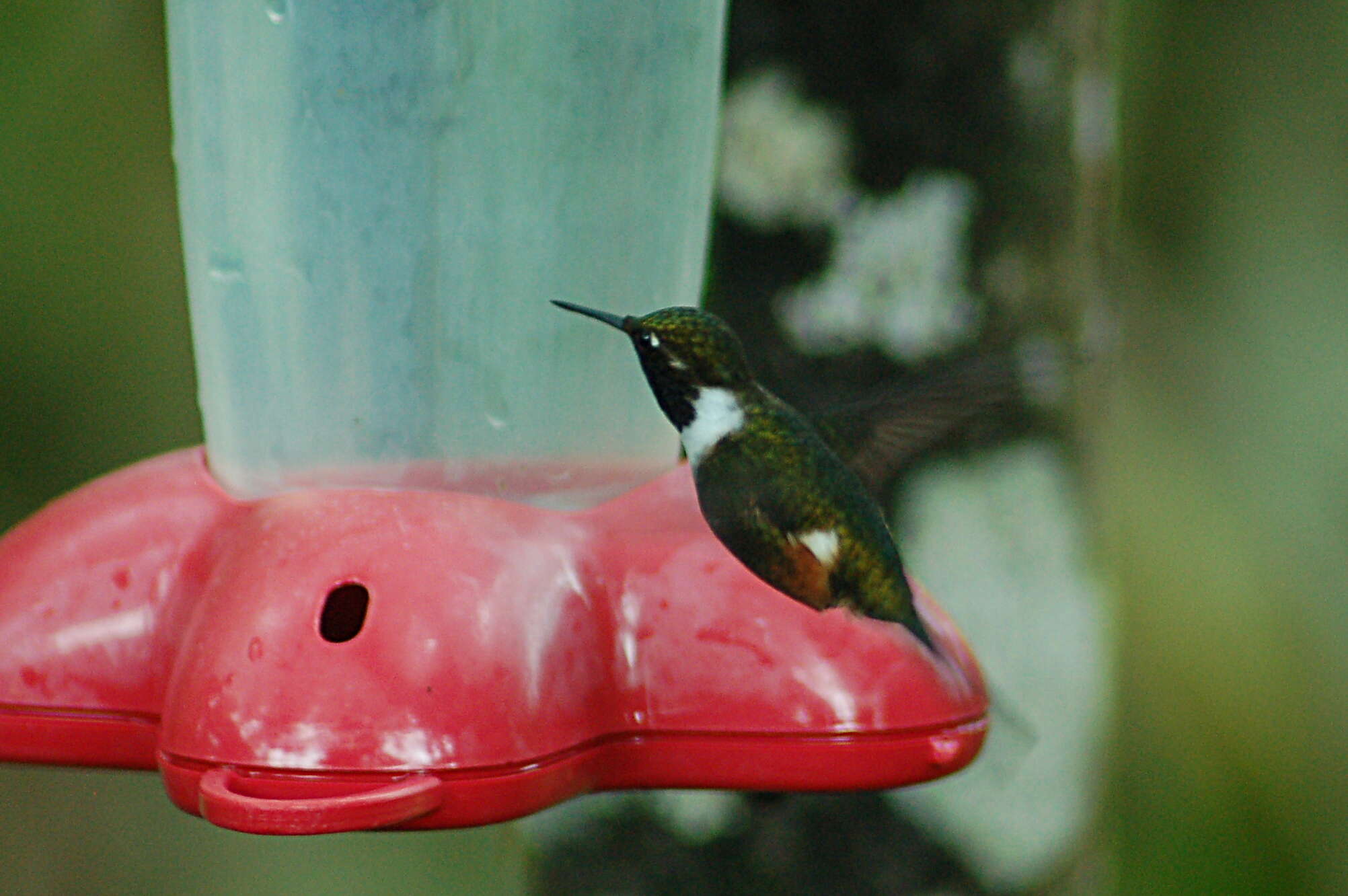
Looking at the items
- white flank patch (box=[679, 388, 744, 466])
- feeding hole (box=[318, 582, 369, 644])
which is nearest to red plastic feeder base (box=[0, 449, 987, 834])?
feeding hole (box=[318, 582, 369, 644])

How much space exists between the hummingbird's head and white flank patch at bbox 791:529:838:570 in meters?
0.18

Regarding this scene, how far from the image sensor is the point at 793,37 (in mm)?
2012

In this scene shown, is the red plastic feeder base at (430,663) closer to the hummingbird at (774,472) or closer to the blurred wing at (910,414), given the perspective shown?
the hummingbird at (774,472)

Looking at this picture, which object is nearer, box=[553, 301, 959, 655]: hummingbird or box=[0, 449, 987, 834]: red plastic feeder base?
box=[0, 449, 987, 834]: red plastic feeder base

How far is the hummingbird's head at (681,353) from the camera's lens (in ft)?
3.76

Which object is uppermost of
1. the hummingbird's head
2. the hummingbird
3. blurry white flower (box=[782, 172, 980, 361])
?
the hummingbird's head

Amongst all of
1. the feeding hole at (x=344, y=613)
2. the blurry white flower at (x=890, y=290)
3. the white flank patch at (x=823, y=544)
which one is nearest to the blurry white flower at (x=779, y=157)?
the blurry white flower at (x=890, y=290)

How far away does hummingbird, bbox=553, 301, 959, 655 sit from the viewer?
1.16 meters

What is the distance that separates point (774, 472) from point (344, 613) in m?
0.38

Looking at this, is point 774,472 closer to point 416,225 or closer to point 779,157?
point 416,225

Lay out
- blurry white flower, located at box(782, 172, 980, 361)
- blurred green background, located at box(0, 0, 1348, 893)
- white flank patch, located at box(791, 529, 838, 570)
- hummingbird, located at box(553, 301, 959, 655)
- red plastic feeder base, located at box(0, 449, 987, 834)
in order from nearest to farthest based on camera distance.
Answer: red plastic feeder base, located at box(0, 449, 987, 834) → hummingbird, located at box(553, 301, 959, 655) → white flank patch, located at box(791, 529, 838, 570) → blurry white flower, located at box(782, 172, 980, 361) → blurred green background, located at box(0, 0, 1348, 893)

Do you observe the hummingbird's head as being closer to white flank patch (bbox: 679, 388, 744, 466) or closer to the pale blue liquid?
white flank patch (bbox: 679, 388, 744, 466)

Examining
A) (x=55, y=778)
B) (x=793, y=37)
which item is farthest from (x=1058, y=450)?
(x=55, y=778)

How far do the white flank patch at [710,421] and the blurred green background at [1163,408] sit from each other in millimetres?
2500
